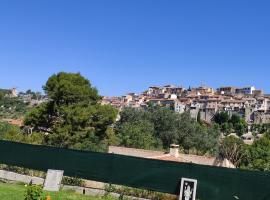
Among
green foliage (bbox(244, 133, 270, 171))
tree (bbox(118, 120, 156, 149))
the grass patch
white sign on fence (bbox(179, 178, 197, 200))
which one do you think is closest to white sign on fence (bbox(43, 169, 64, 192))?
the grass patch

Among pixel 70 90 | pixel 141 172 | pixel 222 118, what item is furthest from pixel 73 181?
pixel 222 118

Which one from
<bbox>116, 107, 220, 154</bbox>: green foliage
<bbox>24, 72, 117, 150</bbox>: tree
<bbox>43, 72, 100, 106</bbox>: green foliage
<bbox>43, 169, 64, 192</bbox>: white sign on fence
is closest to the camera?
<bbox>43, 169, 64, 192</bbox>: white sign on fence

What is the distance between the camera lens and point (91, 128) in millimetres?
42094

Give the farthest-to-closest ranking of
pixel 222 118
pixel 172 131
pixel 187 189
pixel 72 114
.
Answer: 1. pixel 222 118
2. pixel 172 131
3. pixel 72 114
4. pixel 187 189

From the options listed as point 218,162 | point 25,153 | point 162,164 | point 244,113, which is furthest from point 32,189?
point 244,113

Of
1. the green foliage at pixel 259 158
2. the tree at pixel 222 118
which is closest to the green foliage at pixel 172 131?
the green foliage at pixel 259 158

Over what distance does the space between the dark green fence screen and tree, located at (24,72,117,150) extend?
21.3 m

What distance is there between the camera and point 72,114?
40875 mm

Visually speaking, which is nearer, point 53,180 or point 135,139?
point 53,180

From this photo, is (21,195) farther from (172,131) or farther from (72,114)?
(172,131)

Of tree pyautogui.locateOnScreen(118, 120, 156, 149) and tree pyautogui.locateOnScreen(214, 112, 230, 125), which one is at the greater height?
tree pyautogui.locateOnScreen(214, 112, 230, 125)

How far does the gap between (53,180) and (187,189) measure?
490cm

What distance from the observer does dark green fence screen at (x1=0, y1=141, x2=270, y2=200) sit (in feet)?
44.9

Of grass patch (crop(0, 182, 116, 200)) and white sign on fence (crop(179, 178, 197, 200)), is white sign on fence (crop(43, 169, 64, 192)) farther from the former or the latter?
white sign on fence (crop(179, 178, 197, 200))
